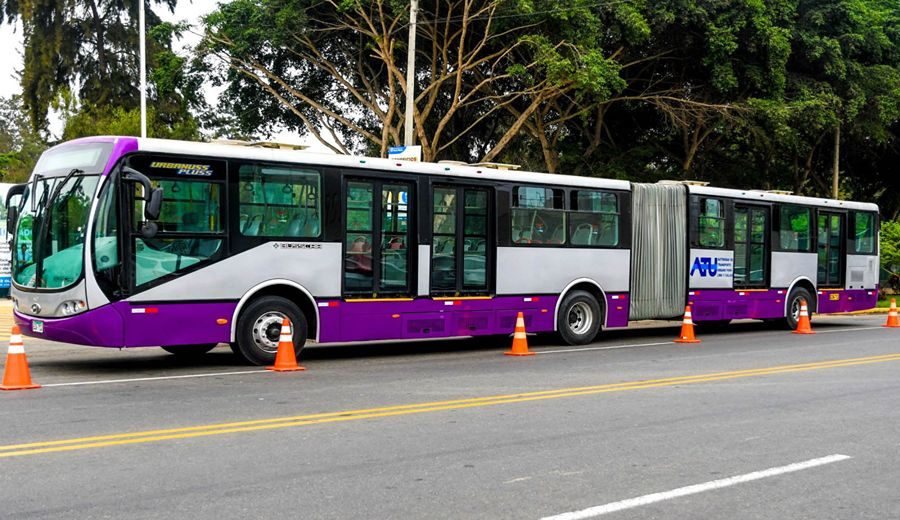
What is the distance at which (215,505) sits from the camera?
582cm

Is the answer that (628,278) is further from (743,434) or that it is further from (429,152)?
(429,152)

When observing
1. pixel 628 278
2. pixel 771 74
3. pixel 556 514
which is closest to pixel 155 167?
pixel 556 514

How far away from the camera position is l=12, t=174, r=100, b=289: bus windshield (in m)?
12.0

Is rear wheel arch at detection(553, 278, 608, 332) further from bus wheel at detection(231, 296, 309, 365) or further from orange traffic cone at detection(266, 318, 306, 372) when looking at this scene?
orange traffic cone at detection(266, 318, 306, 372)

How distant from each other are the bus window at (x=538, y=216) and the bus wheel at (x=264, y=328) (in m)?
4.41

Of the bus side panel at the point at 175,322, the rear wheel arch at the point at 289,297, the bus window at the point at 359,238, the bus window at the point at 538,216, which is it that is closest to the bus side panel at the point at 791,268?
the bus window at the point at 538,216

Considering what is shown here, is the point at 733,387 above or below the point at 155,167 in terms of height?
below

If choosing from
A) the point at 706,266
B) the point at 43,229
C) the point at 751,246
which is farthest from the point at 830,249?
the point at 43,229

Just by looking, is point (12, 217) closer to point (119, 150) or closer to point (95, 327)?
point (119, 150)

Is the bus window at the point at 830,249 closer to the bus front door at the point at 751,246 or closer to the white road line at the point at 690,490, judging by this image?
the bus front door at the point at 751,246

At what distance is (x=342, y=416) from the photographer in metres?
9.09

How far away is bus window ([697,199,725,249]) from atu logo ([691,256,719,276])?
11.3 inches

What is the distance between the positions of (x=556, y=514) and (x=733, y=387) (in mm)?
6441

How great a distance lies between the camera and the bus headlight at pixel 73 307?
38.8 ft
